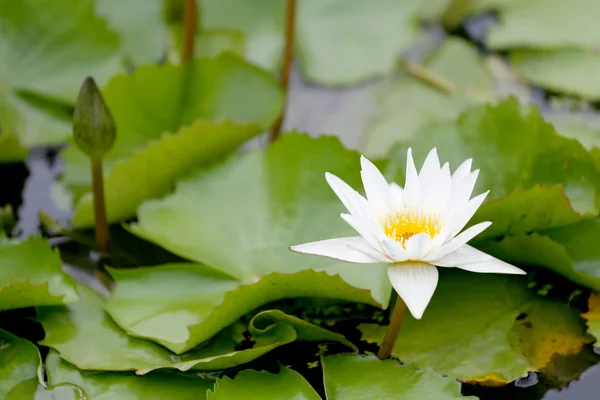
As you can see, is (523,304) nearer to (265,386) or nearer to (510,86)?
(265,386)

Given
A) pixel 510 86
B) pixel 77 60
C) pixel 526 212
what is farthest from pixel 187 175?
pixel 510 86

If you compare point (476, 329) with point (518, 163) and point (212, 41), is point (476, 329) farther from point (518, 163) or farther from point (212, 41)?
point (212, 41)

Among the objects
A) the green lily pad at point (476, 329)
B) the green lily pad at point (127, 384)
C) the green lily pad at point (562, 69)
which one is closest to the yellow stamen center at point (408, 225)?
the green lily pad at point (476, 329)

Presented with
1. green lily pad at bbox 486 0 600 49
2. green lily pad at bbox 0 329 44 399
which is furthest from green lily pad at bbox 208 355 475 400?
green lily pad at bbox 486 0 600 49

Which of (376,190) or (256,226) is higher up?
(376,190)

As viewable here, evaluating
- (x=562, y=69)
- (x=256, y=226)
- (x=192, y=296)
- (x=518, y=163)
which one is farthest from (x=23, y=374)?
(x=562, y=69)

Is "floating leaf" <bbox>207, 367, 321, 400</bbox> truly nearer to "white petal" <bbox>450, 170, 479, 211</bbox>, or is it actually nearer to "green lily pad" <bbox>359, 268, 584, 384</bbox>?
"green lily pad" <bbox>359, 268, 584, 384</bbox>
